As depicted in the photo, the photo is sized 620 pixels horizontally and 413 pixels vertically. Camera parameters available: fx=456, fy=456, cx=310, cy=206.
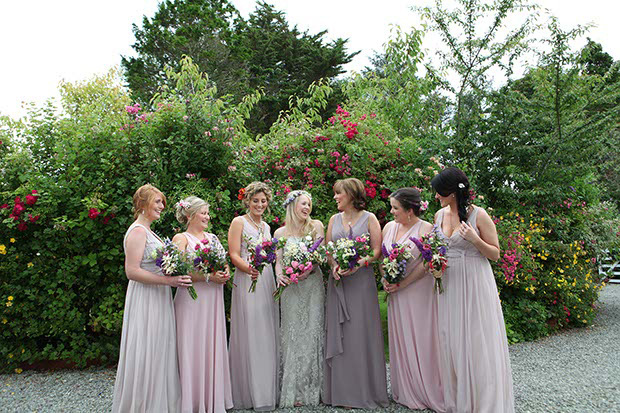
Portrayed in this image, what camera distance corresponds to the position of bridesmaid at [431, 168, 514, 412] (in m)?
4.18

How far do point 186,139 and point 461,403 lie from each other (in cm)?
509

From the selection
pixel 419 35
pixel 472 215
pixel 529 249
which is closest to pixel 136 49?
pixel 419 35

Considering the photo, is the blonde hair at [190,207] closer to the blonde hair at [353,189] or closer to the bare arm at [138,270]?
the bare arm at [138,270]

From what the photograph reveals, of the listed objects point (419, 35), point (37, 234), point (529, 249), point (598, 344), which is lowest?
point (598, 344)

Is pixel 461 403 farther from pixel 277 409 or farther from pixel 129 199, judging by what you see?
pixel 129 199

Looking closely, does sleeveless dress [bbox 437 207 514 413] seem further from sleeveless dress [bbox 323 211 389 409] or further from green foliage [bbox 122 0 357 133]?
green foliage [bbox 122 0 357 133]

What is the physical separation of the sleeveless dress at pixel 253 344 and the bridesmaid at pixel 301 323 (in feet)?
0.41

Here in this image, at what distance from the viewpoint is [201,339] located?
460 centimetres

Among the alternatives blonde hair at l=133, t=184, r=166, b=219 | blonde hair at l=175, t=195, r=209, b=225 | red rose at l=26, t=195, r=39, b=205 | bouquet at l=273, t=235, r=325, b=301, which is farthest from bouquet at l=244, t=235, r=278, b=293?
red rose at l=26, t=195, r=39, b=205

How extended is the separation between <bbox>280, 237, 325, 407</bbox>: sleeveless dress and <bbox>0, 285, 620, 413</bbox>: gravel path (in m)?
0.19

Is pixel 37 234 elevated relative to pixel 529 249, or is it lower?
elevated

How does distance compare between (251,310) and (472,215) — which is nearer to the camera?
(472,215)

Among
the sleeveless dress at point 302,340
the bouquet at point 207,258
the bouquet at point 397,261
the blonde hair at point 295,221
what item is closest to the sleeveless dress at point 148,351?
the bouquet at point 207,258

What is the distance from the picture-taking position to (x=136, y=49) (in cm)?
2927
